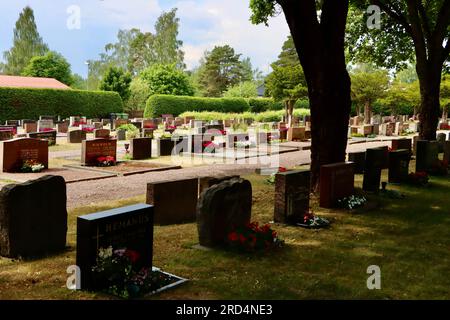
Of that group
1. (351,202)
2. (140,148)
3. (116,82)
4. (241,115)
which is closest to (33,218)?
(351,202)

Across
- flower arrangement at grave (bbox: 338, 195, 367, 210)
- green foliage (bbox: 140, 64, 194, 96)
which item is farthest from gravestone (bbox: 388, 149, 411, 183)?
green foliage (bbox: 140, 64, 194, 96)

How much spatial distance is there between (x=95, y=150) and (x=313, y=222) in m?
10.7

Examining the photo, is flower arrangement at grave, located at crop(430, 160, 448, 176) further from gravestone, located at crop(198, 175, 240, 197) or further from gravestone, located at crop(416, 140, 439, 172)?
gravestone, located at crop(198, 175, 240, 197)

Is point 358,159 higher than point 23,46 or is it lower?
lower

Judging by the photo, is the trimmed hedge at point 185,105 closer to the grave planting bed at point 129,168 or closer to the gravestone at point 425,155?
the grave planting bed at point 129,168

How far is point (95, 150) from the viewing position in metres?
17.9

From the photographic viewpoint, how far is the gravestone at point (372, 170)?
42.1 ft

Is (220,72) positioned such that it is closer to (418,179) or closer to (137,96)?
(137,96)

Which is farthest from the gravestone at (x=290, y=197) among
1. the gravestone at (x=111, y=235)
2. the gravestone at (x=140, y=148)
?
the gravestone at (x=140, y=148)

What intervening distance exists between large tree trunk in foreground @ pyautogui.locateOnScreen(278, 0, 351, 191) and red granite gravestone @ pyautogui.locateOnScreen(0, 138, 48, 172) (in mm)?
9739

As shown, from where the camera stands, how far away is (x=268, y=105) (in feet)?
223
